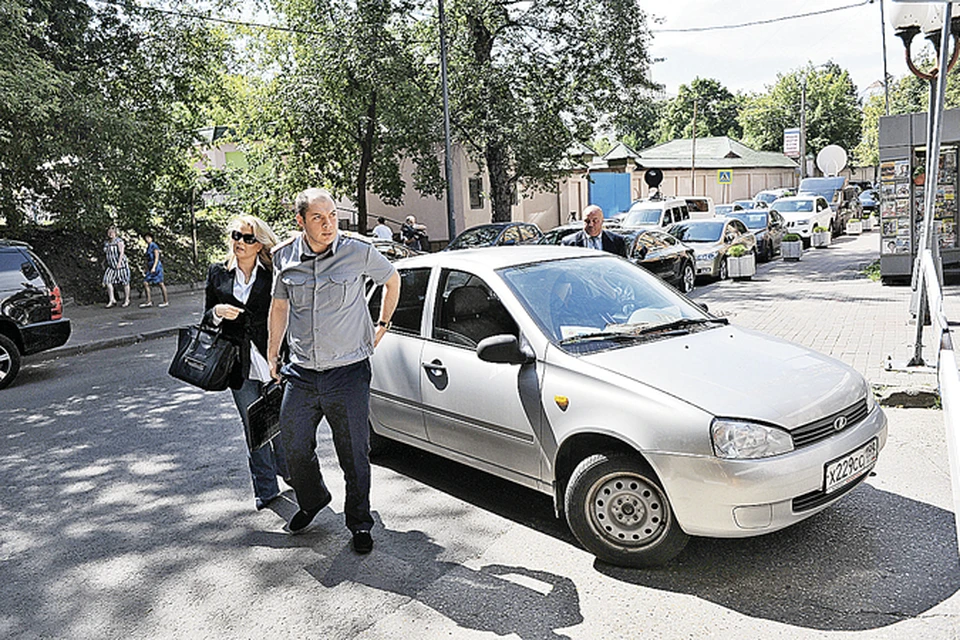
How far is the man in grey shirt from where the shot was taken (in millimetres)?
4223

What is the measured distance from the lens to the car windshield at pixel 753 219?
22875mm

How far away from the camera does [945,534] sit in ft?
14.1

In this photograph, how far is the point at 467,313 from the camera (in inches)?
198

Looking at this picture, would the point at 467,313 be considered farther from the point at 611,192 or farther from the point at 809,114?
the point at 809,114

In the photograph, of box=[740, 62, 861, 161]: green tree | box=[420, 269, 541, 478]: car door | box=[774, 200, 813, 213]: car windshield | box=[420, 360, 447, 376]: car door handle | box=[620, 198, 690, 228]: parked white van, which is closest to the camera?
box=[420, 269, 541, 478]: car door

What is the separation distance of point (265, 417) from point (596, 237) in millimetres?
4823

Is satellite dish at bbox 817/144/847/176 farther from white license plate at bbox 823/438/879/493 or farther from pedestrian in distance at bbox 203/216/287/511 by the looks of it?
pedestrian in distance at bbox 203/216/287/511

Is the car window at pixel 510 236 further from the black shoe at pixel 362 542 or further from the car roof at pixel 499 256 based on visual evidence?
the black shoe at pixel 362 542

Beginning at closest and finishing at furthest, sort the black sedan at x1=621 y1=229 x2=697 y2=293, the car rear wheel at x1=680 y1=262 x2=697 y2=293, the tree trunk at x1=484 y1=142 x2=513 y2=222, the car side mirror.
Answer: the car side mirror
the black sedan at x1=621 y1=229 x2=697 y2=293
the car rear wheel at x1=680 y1=262 x2=697 y2=293
the tree trunk at x1=484 y1=142 x2=513 y2=222

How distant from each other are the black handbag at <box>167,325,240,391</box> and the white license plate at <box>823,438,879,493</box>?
3361 mm

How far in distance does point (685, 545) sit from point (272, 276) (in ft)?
9.12

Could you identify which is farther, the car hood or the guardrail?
the car hood

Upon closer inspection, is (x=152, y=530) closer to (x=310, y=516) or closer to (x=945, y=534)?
(x=310, y=516)

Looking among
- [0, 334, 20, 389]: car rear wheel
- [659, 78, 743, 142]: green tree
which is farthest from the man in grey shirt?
[659, 78, 743, 142]: green tree
